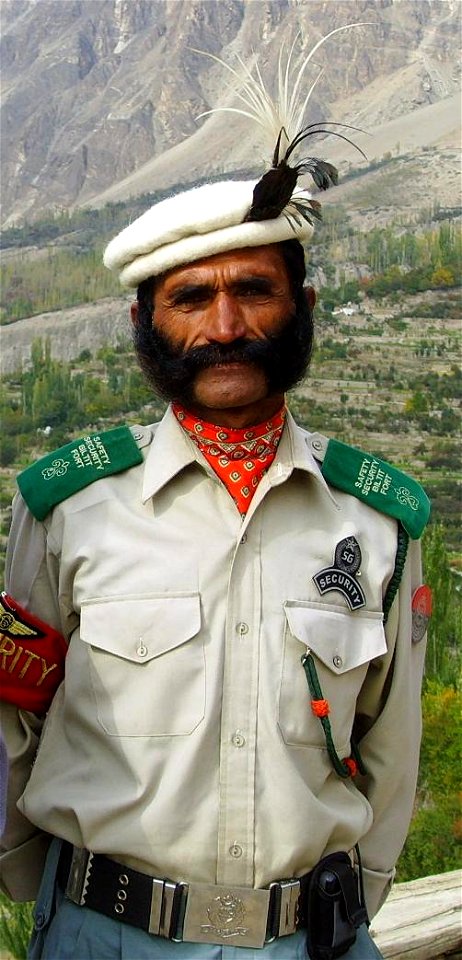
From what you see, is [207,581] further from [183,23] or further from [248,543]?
[183,23]

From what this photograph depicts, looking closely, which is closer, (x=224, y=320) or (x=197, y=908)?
(x=197, y=908)

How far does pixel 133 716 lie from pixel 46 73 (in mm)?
30765

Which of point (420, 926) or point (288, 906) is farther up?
point (288, 906)

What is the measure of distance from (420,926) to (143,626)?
2.31 meters

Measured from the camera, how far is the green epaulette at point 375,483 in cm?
224

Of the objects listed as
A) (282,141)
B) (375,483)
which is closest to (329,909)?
(375,483)

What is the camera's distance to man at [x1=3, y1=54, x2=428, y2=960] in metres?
1.90

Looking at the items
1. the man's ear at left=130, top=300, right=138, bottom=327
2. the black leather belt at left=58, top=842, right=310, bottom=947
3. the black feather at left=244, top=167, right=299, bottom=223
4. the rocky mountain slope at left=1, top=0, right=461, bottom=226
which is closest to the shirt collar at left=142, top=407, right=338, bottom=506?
the man's ear at left=130, top=300, right=138, bottom=327

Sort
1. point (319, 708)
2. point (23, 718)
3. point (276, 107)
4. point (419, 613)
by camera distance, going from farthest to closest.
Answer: point (419, 613), point (276, 107), point (23, 718), point (319, 708)

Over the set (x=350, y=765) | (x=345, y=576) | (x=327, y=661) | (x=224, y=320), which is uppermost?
→ (x=224, y=320)

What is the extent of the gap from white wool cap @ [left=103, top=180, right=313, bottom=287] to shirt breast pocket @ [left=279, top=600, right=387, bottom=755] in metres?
0.68

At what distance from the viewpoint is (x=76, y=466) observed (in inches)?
84.9

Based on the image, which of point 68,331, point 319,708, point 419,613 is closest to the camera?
point 319,708

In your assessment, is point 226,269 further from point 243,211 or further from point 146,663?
point 146,663
